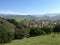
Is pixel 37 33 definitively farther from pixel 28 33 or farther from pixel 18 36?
pixel 18 36

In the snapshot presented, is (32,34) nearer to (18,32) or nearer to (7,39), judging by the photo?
(18,32)

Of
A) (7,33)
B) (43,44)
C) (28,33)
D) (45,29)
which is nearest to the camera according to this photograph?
(43,44)

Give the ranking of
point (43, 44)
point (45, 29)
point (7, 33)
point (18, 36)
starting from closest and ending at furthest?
point (43, 44)
point (7, 33)
point (18, 36)
point (45, 29)

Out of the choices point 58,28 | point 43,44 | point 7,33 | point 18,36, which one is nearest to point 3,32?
point 7,33

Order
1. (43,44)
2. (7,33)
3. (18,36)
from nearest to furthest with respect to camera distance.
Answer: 1. (43,44)
2. (7,33)
3. (18,36)

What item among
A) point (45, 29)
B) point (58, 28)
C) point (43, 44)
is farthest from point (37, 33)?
point (43, 44)

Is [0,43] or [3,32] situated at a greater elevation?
[3,32]

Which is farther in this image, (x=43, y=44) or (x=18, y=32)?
(x=18, y=32)

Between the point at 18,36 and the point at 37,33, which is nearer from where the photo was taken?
the point at 18,36

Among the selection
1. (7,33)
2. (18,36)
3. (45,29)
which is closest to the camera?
(7,33)
